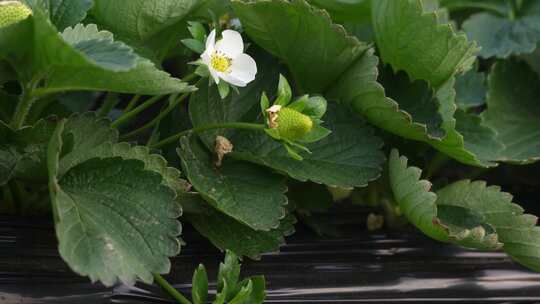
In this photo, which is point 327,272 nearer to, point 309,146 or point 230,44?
point 309,146

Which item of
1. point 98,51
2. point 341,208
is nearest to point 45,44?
point 98,51

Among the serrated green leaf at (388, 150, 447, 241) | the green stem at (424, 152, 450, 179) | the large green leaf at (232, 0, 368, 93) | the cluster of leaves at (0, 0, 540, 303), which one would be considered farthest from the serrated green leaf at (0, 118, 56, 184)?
the green stem at (424, 152, 450, 179)

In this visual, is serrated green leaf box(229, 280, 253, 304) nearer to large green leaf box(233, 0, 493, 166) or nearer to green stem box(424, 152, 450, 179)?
large green leaf box(233, 0, 493, 166)

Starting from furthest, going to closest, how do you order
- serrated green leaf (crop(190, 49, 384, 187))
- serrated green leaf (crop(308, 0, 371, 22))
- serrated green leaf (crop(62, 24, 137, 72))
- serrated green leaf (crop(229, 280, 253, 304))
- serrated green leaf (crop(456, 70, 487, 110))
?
1. serrated green leaf (crop(456, 70, 487, 110))
2. serrated green leaf (crop(308, 0, 371, 22))
3. serrated green leaf (crop(190, 49, 384, 187))
4. serrated green leaf (crop(229, 280, 253, 304))
5. serrated green leaf (crop(62, 24, 137, 72))

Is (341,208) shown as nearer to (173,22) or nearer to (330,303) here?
(330,303)

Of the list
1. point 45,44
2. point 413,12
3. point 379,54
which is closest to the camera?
point 45,44

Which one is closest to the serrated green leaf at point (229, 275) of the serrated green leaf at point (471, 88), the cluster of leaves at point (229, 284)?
the cluster of leaves at point (229, 284)
